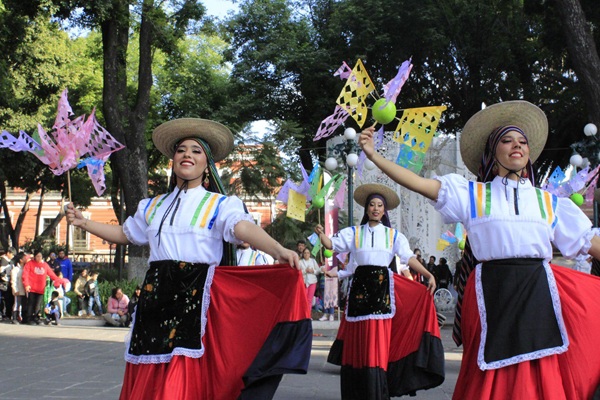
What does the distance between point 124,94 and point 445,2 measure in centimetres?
1439

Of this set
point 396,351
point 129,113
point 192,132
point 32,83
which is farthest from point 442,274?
point 192,132

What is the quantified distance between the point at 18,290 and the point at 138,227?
13.6m

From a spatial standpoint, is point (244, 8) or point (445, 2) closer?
point (445, 2)

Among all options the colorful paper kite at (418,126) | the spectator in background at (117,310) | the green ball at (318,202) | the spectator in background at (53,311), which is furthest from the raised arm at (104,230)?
the spectator in background at (53,311)

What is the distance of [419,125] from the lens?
1064cm

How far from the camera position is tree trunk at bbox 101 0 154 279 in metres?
19.5

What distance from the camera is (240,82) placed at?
31.7 m

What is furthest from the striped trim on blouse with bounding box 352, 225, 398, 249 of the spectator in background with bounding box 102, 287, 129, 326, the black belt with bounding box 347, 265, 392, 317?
the spectator in background with bounding box 102, 287, 129, 326

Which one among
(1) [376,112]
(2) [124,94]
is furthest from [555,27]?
(1) [376,112]

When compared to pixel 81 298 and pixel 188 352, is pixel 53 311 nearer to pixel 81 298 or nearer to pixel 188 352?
pixel 81 298

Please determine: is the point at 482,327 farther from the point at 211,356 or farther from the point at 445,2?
the point at 445,2

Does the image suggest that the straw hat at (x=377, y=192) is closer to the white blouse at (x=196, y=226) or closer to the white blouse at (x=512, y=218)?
the white blouse at (x=196, y=226)

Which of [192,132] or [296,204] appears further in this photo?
[296,204]

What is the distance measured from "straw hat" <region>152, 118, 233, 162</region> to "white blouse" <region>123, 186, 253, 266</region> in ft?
1.31
